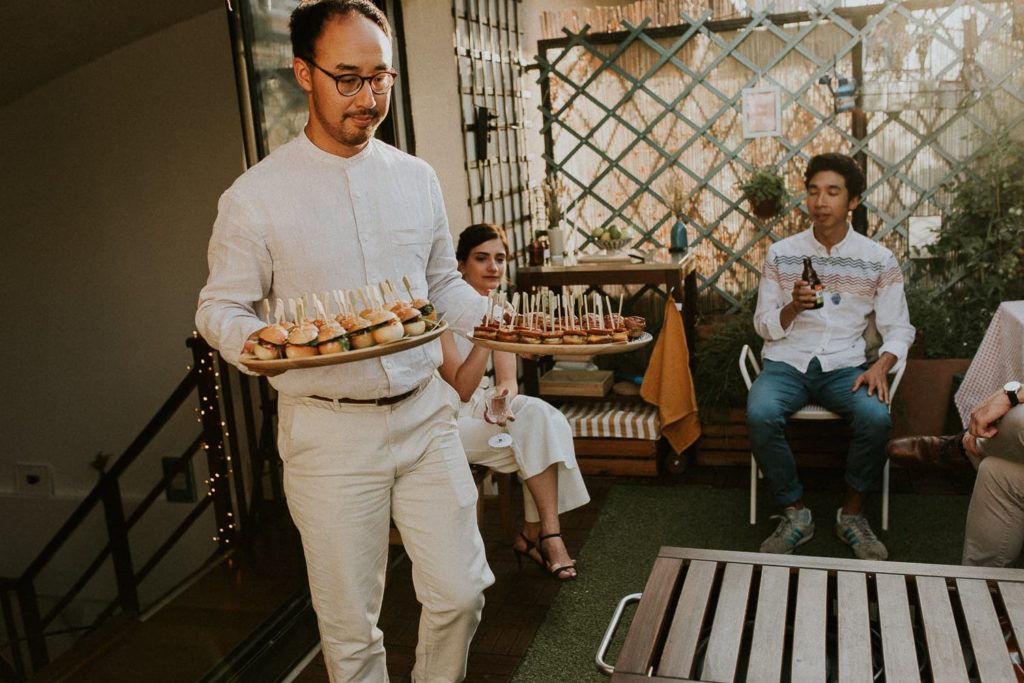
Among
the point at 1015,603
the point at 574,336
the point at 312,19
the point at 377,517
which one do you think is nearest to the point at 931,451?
the point at 1015,603

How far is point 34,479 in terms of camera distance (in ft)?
14.5

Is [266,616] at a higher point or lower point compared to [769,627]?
lower

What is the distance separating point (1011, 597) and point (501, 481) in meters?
1.58

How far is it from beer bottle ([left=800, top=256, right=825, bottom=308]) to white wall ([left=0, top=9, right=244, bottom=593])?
2.24 m

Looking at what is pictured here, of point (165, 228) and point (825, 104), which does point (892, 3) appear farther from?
point (165, 228)

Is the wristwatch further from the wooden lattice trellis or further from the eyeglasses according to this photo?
the wooden lattice trellis

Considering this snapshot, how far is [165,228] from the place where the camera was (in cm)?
387

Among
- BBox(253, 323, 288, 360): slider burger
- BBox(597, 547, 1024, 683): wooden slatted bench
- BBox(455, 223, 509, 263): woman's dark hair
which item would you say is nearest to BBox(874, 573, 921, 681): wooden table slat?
BBox(597, 547, 1024, 683): wooden slatted bench

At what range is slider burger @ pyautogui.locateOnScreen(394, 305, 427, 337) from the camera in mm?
1617

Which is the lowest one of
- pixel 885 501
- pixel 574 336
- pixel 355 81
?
pixel 885 501

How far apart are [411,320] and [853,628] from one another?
0.96 m

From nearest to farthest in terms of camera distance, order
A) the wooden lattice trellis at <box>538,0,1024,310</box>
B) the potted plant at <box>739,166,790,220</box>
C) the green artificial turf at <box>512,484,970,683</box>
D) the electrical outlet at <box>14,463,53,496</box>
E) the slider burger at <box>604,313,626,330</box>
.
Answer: the slider burger at <box>604,313,626,330</box> < the green artificial turf at <box>512,484,970,683</box> < the wooden lattice trellis at <box>538,0,1024,310</box> < the potted plant at <box>739,166,790,220</box> < the electrical outlet at <box>14,463,53,496</box>

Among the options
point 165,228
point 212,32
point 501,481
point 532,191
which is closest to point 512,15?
point 532,191

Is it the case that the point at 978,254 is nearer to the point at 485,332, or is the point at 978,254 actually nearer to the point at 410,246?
the point at 485,332
